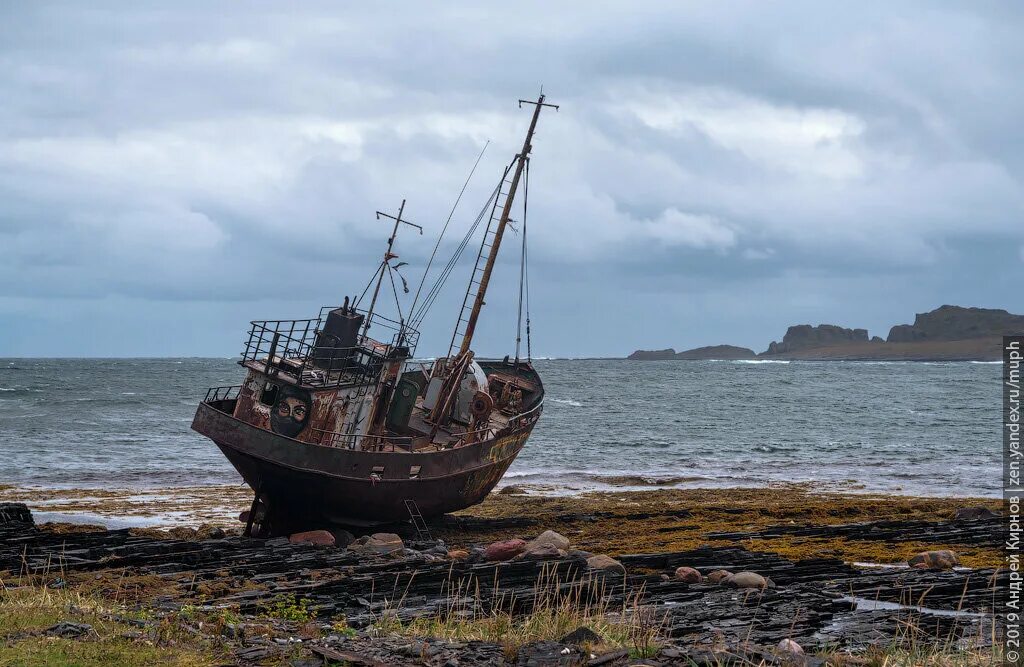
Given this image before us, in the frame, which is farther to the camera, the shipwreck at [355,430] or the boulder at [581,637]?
the shipwreck at [355,430]

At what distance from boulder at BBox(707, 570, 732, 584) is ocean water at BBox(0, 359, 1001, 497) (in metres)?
21.0

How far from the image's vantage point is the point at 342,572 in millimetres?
16906

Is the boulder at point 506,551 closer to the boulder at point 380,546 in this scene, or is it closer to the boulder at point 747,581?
the boulder at point 380,546

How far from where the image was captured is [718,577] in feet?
53.1

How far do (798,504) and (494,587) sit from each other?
17.6m

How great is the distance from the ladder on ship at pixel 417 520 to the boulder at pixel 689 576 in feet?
29.8

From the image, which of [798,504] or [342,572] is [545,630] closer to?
[342,572]

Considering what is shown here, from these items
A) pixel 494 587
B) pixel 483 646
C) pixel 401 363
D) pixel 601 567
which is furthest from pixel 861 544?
pixel 483 646

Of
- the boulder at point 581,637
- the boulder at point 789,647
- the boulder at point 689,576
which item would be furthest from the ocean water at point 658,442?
the boulder at point 581,637

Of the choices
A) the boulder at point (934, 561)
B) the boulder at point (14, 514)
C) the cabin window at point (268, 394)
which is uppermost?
the cabin window at point (268, 394)

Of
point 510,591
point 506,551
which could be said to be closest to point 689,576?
point 510,591

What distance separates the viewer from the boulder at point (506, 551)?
1820 cm

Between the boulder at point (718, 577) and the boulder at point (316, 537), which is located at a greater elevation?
the boulder at point (718, 577)

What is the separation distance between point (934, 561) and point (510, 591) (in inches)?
327
